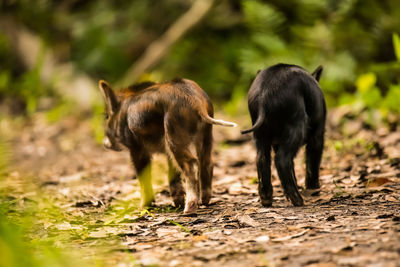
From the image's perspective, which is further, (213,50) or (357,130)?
(213,50)

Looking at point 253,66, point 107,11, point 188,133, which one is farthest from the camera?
point 107,11

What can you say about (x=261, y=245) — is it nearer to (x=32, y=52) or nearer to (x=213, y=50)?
(x=213, y=50)

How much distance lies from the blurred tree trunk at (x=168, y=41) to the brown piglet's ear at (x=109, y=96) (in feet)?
22.9

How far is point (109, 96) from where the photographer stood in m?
4.76

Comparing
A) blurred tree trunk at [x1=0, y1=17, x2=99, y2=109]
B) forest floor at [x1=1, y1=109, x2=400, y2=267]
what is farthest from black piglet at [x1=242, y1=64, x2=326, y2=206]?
blurred tree trunk at [x1=0, y1=17, x2=99, y2=109]

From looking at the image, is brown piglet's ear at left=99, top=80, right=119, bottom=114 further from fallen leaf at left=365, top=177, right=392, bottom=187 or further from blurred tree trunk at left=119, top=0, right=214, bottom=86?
blurred tree trunk at left=119, top=0, right=214, bottom=86

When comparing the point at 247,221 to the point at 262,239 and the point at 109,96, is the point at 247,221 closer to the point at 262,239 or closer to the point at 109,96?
the point at 262,239

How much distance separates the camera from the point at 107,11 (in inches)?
535

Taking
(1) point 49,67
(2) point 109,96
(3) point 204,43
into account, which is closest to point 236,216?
(2) point 109,96

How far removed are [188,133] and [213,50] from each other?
913 centimetres

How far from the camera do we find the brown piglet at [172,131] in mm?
4070

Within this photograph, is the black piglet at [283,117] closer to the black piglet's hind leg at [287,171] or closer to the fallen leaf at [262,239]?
the black piglet's hind leg at [287,171]

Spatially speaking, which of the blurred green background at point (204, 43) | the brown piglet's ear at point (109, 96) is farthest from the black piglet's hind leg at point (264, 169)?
the blurred green background at point (204, 43)

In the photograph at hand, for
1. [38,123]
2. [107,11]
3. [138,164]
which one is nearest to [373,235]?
[138,164]
